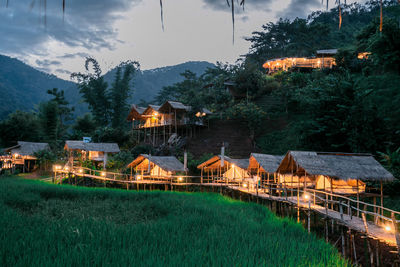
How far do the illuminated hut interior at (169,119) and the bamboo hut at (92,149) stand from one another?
4991 millimetres

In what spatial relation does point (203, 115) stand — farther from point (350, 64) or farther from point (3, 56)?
point (3, 56)

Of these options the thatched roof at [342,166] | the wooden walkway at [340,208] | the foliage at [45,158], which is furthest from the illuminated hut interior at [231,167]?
the foliage at [45,158]

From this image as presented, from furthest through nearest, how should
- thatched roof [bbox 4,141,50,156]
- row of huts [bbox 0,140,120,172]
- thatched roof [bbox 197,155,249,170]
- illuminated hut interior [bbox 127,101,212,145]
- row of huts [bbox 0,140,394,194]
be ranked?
thatched roof [bbox 4,141,50,156]
illuminated hut interior [bbox 127,101,212,145]
row of huts [bbox 0,140,120,172]
thatched roof [bbox 197,155,249,170]
row of huts [bbox 0,140,394,194]

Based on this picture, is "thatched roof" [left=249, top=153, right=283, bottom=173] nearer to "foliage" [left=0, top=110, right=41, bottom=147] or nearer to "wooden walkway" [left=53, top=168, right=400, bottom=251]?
"wooden walkway" [left=53, top=168, right=400, bottom=251]

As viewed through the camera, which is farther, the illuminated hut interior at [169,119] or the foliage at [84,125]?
the foliage at [84,125]

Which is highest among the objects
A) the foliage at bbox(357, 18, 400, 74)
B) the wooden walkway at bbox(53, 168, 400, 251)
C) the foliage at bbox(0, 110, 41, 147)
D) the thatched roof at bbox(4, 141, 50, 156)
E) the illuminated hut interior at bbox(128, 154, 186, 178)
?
the foliage at bbox(357, 18, 400, 74)

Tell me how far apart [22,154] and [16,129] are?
7.01 meters

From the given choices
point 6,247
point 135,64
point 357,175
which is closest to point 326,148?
point 357,175

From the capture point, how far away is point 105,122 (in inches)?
1585

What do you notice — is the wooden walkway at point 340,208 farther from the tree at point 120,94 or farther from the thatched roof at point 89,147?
the tree at point 120,94

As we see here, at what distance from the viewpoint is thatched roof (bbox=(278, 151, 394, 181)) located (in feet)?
36.4

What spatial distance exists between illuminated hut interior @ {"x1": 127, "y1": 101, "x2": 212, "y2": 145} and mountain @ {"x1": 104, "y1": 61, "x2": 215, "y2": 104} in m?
63.5

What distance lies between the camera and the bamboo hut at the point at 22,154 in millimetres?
29922

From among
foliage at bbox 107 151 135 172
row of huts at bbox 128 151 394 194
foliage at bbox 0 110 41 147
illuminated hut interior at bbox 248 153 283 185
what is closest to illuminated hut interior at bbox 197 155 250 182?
row of huts at bbox 128 151 394 194
